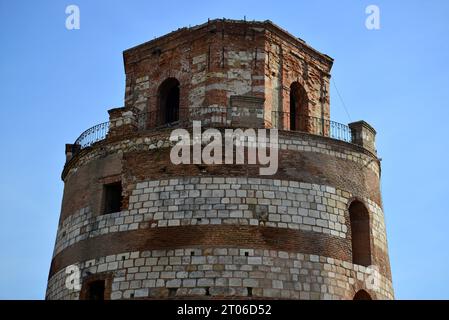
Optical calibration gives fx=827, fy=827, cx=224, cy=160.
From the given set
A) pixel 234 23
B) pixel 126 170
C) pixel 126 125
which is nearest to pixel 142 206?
pixel 126 170

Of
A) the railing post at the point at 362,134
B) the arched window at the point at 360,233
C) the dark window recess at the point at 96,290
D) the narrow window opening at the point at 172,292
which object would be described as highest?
the railing post at the point at 362,134

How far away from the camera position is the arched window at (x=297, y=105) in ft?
72.3

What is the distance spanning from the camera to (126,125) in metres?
21.0

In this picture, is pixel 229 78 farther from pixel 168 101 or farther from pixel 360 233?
pixel 360 233

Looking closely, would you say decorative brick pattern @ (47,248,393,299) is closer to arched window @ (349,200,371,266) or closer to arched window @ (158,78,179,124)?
arched window @ (349,200,371,266)

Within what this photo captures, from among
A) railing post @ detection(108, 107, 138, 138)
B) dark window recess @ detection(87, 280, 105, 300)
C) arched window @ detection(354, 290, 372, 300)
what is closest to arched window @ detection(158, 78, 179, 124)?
railing post @ detection(108, 107, 138, 138)

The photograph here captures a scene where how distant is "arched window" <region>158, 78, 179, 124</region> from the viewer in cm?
2195

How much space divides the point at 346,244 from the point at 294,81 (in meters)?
4.93

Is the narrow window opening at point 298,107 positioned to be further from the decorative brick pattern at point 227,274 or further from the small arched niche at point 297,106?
the decorative brick pattern at point 227,274

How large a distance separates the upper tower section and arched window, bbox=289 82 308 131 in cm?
3

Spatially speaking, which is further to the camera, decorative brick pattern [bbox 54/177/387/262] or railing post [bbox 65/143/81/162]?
railing post [bbox 65/143/81/162]

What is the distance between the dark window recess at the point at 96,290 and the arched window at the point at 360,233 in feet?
19.8

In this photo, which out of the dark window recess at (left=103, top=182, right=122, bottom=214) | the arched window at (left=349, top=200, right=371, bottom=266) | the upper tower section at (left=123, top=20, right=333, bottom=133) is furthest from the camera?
the upper tower section at (left=123, top=20, right=333, bottom=133)

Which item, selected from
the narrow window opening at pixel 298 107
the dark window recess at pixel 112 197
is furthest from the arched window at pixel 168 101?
the narrow window opening at pixel 298 107
